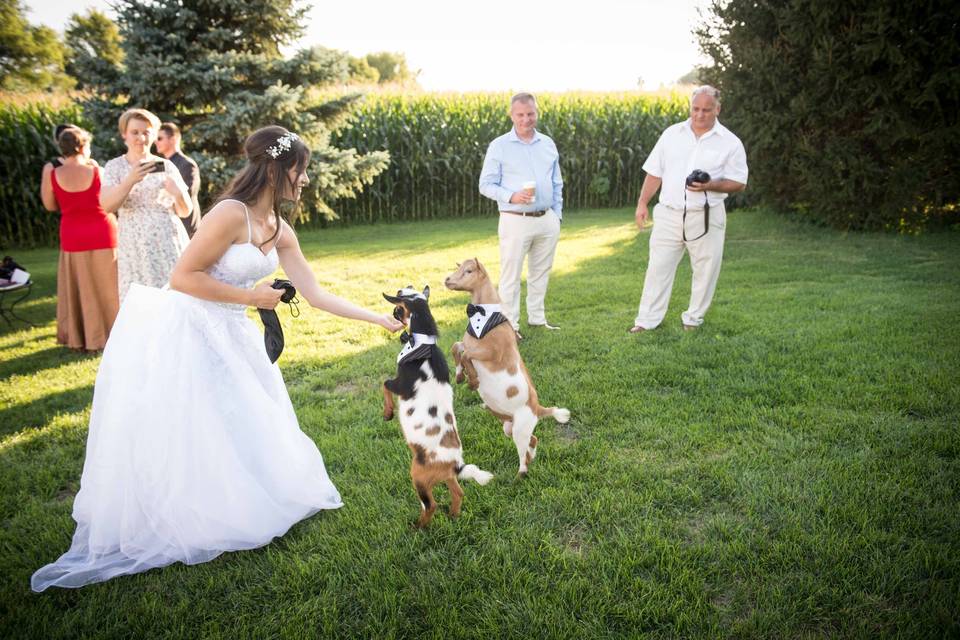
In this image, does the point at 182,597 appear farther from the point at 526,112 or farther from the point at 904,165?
the point at 904,165

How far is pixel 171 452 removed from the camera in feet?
9.51

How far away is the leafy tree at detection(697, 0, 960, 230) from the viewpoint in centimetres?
1018

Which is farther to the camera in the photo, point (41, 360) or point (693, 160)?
point (41, 360)

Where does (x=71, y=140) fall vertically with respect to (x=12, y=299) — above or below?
above

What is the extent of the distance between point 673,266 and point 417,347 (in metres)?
4.65

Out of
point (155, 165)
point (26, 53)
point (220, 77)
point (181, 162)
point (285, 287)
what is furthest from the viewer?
point (26, 53)

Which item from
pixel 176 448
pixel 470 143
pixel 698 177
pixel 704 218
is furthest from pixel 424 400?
pixel 470 143

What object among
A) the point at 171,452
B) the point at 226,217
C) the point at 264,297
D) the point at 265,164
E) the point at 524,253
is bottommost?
the point at 171,452

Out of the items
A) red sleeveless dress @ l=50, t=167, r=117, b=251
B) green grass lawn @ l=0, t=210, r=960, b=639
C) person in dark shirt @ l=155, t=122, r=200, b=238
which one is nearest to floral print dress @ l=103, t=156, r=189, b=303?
red sleeveless dress @ l=50, t=167, r=117, b=251

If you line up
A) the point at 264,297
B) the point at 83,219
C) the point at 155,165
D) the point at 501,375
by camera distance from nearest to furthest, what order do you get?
the point at 264,297
the point at 501,375
the point at 155,165
the point at 83,219

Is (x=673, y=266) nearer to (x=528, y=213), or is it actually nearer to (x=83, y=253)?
(x=528, y=213)

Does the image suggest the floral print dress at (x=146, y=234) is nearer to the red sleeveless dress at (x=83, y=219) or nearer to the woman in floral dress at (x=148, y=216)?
the woman in floral dress at (x=148, y=216)

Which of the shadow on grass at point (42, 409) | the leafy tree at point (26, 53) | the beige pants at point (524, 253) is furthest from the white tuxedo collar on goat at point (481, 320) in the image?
the leafy tree at point (26, 53)

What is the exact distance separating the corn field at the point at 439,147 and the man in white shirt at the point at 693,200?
11.0 metres
